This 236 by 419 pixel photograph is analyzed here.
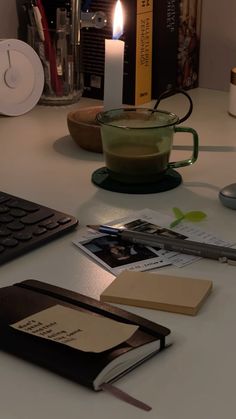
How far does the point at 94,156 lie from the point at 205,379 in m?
0.64

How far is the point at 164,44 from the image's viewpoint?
158 cm

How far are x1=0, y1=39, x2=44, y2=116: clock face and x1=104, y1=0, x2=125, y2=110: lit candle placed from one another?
271mm

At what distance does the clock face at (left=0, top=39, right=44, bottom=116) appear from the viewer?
4.82 feet

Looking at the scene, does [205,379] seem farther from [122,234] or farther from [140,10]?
[140,10]

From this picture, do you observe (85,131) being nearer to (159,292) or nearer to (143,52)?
(143,52)

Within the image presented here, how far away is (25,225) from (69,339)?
0.28 metres

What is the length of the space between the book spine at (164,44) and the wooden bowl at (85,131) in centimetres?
33

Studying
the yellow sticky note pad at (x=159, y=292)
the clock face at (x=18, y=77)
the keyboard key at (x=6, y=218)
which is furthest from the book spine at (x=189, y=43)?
the yellow sticky note pad at (x=159, y=292)

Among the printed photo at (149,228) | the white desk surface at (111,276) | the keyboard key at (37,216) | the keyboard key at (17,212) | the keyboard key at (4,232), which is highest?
the keyboard key at (17,212)

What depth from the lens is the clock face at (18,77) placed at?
4.82 ft

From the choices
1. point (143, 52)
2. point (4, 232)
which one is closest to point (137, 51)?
point (143, 52)

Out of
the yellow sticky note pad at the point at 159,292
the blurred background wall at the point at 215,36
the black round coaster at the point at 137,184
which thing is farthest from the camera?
the blurred background wall at the point at 215,36

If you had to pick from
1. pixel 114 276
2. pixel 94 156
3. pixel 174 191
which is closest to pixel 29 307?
pixel 114 276

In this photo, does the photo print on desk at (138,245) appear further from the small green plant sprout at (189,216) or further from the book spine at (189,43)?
the book spine at (189,43)
